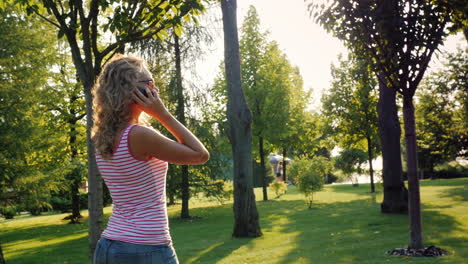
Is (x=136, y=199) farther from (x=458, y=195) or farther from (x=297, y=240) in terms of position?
(x=458, y=195)

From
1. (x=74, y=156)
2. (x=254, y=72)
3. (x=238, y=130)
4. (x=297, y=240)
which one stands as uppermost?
(x=254, y=72)

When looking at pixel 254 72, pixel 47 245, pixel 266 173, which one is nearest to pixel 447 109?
pixel 254 72

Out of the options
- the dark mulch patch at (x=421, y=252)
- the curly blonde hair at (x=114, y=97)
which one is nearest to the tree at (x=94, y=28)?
the curly blonde hair at (x=114, y=97)

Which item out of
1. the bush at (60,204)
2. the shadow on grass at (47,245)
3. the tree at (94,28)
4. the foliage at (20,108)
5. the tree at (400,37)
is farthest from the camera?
the bush at (60,204)

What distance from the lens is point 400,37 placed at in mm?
9547

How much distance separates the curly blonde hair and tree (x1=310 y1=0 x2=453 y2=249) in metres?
7.90

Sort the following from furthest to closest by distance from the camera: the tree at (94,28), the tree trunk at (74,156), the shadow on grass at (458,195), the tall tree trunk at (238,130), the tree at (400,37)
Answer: the tree trunk at (74,156)
the shadow on grass at (458,195)
the tall tree trunk at (238,130)
the tree at (400,37)
the tree at (94,28)

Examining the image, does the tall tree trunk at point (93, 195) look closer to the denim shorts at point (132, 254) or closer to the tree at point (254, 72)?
the denim shorts at point (132, 254)

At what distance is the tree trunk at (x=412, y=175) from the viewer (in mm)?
9953

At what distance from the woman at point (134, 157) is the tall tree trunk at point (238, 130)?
1218cm

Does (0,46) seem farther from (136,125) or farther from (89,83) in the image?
(136,125)

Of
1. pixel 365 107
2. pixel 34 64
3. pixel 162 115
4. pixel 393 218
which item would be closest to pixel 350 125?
pixel 365 107

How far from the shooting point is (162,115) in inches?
103

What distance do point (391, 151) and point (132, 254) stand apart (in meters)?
16.6
